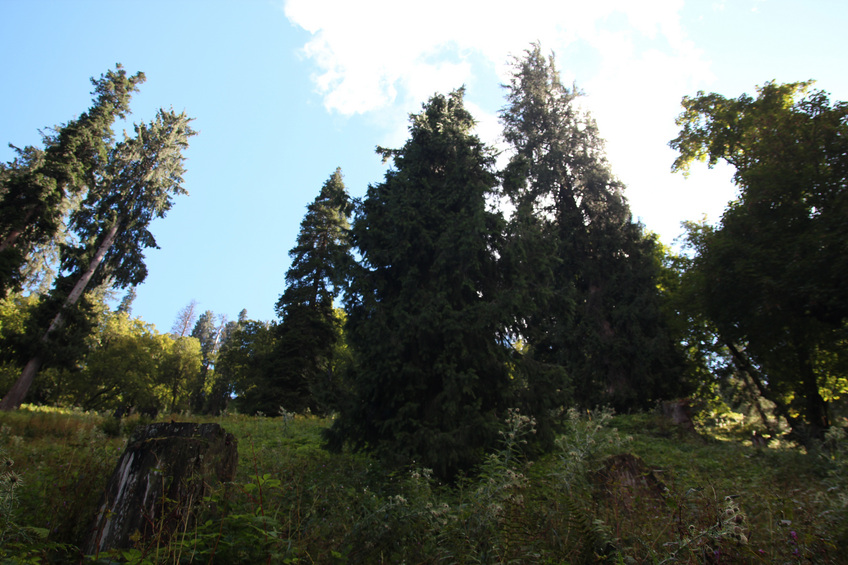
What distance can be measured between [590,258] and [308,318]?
1560 centimetres

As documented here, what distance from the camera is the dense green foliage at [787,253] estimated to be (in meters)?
10.8

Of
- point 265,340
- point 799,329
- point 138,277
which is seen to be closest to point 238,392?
point 265,340

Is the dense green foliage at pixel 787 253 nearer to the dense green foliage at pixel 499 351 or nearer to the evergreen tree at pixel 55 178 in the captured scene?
the dense green foliage at pixel 499 351

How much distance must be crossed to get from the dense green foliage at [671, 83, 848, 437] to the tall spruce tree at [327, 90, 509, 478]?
8.47 metres

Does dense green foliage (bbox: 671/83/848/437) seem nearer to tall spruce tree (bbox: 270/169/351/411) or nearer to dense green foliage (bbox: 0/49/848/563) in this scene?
dense green foliage (bbox: 0/49/848/563)

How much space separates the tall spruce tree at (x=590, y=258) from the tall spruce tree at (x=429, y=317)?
4.99 m

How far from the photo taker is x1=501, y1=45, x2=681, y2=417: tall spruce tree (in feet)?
57.3

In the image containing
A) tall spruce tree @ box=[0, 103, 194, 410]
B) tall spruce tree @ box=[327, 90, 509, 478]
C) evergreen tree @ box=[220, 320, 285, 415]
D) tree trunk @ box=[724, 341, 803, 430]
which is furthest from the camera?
Answer: evergreen tree @ box=[220, 320, 285, 415]

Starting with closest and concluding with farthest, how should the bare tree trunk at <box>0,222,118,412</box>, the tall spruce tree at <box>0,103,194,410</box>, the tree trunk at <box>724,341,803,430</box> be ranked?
1. the tree trunk at <box>724,341,803,430</box>
2. the bare tree trunk at <box>0,222,118,412</box>
3. the tall spruce tree at <box>0,103,194,410</box>

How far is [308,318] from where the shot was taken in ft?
77.3

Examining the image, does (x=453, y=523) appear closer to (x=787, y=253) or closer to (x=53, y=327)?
(x=787, y=253)

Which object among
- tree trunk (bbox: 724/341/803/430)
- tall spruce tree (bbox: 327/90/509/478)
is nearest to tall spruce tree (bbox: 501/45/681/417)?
tree trunk (bbox: 724/341/803/430)

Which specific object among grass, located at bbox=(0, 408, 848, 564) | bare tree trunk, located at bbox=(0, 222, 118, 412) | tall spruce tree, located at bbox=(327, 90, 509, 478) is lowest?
grass, located at bbox=(0, 408, 848, 564)

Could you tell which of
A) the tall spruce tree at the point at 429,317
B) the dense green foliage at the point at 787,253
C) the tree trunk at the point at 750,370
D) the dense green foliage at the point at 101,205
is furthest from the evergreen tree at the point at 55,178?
the tree trunk at the point at 750,370
